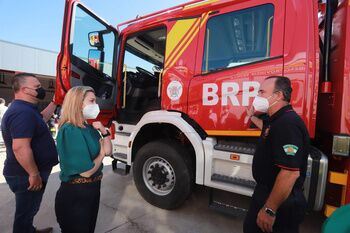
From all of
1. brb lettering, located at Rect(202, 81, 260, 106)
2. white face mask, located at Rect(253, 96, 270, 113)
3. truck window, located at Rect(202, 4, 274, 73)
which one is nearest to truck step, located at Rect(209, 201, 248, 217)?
brb lettering, located at Rect(202, 81, 260, 106)

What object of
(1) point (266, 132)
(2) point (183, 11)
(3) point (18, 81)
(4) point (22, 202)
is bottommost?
(4) point (22, 202)

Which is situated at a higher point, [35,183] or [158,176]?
[35,183]

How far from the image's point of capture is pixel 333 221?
1.52 meters

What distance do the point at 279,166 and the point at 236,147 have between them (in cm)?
110

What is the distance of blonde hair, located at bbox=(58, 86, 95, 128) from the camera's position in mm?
1604

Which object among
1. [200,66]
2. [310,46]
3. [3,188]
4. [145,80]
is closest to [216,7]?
[200,66]

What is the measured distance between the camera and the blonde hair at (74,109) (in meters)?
1.60

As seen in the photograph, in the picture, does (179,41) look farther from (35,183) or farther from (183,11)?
(35,183)

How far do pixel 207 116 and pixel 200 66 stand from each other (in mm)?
580

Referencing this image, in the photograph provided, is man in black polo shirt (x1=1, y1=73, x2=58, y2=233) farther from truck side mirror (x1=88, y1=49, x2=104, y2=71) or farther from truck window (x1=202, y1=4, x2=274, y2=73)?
truck window (x1=202, y1=4, x2=274, y2=73)

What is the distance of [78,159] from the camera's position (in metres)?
1.57

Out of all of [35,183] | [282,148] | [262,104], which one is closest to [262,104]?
[262,104]

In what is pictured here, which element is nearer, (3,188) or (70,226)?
(70,226)

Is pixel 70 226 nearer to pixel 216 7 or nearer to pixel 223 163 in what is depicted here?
pixel 223 163
